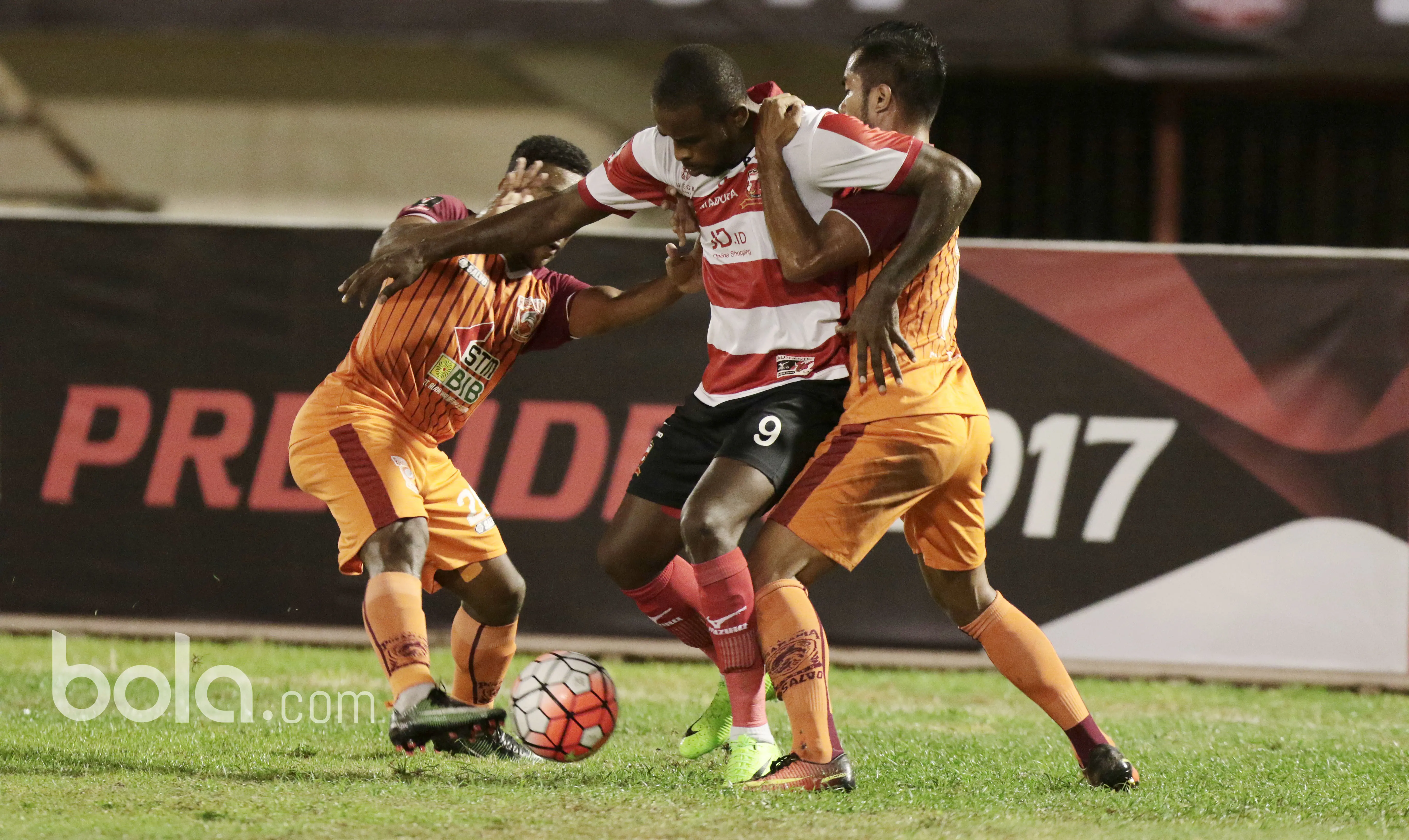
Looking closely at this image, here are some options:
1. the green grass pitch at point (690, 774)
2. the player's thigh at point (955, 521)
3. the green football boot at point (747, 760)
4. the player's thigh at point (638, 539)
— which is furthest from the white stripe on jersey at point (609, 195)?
the green grass pitch at point (690, 774)

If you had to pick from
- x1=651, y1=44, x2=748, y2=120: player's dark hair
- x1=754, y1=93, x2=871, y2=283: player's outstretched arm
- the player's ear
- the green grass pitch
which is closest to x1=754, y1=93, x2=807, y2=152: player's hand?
x1=754, y1=93, x2=871, y2=283: player's outstretched arm

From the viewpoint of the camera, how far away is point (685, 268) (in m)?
4.95

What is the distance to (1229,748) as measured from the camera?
5.28 metres

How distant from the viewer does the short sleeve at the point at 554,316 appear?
5305 millimetres

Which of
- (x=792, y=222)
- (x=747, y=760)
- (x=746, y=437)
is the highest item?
(x=792, y=222)

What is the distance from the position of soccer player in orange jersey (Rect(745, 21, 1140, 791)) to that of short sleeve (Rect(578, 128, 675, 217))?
0.39m

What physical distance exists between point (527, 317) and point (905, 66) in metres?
1.58

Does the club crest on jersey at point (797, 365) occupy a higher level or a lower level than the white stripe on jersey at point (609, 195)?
lower

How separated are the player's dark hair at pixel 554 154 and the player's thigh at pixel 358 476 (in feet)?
3.70

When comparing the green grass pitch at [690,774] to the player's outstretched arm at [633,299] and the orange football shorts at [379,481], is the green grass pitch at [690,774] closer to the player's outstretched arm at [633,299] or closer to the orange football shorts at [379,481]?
the orange football shorts at [379,481]

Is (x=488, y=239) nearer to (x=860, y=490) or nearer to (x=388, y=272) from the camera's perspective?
(x=388, y=272)

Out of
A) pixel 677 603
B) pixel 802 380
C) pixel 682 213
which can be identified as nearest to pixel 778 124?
pixel 682 213

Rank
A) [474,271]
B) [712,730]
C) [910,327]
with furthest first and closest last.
→ [474,271] < [712,730] < [910,327]

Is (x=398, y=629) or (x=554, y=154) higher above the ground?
(x=554, y=154)
